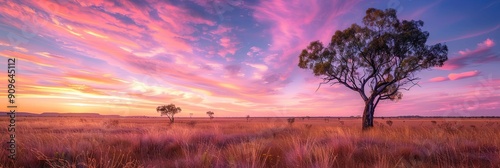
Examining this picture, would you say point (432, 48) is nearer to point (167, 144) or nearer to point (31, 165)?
point (167, 144)

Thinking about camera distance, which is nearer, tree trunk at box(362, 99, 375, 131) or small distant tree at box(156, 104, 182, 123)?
tree trunk at box(362, 99, 375, 131)

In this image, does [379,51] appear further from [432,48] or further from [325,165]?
[325,165]

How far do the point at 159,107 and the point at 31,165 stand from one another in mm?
79406

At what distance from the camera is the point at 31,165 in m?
5.89

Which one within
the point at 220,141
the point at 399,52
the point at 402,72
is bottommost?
the point at 220,141

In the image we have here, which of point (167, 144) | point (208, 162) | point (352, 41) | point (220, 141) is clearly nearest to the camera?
point (208, 162)

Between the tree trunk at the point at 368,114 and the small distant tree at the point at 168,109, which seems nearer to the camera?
the tree trunk at the point at 368,114

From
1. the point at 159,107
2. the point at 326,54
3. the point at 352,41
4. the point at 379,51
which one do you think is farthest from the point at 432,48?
the point at 159,107

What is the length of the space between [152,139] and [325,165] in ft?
20.9

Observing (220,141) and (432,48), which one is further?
(432,48)

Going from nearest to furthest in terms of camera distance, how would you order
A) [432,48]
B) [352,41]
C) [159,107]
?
1. [432,48]
2. [352,41]
3. [159,107]

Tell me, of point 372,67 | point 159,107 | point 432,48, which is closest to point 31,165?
point 372,67

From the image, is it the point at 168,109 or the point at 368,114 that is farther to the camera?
the point at 168,109

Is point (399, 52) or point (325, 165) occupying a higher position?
point (399, 52)
